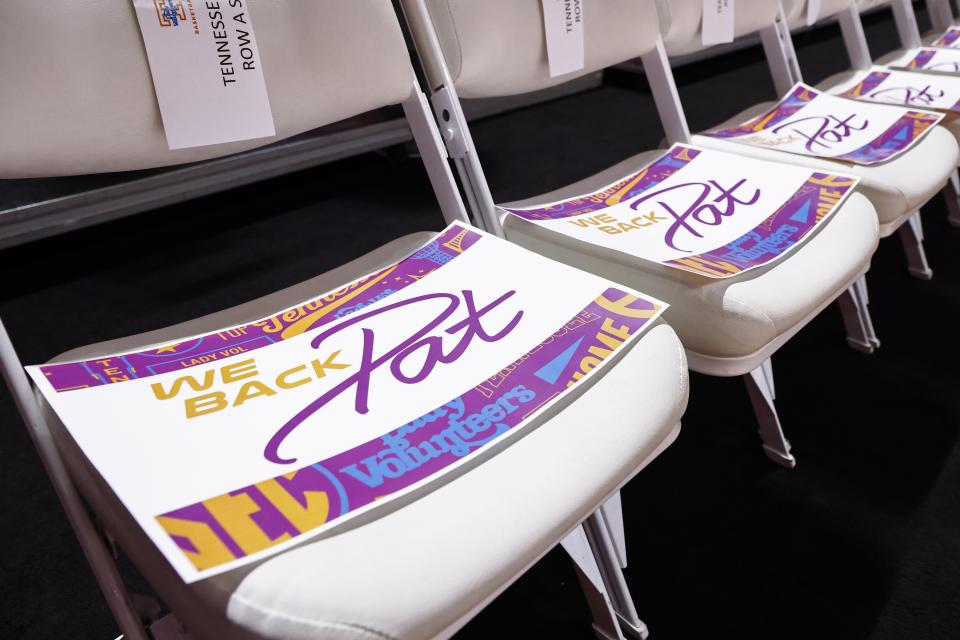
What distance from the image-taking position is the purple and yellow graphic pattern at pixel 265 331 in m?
0.58

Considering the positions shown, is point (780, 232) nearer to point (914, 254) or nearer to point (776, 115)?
point (776, 115)

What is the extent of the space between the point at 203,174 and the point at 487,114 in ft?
4.06

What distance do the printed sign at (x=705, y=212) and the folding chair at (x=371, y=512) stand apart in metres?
0.14

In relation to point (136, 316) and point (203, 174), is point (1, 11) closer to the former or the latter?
point (136, 316)

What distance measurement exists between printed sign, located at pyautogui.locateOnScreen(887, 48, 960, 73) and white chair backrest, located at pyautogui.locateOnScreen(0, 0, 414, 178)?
142cm

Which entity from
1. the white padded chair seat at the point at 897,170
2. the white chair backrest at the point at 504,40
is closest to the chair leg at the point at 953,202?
the white padded chair seat at the point at 897,170

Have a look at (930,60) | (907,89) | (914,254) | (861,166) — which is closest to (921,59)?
(930,60)

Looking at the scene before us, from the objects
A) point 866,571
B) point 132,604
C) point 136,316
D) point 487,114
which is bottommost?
point 866,571

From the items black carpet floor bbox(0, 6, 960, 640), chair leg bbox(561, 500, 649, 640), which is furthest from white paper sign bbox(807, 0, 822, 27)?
chair leg bbox(561, 500, 649, 640)

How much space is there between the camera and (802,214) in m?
0.86

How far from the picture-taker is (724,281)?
2.38 ft

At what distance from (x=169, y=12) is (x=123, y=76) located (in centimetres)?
8

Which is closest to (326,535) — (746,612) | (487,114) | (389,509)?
(389,509)

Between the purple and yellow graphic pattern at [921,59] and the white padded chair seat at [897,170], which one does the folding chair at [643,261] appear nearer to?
the white padded chair seat at [897,170]
